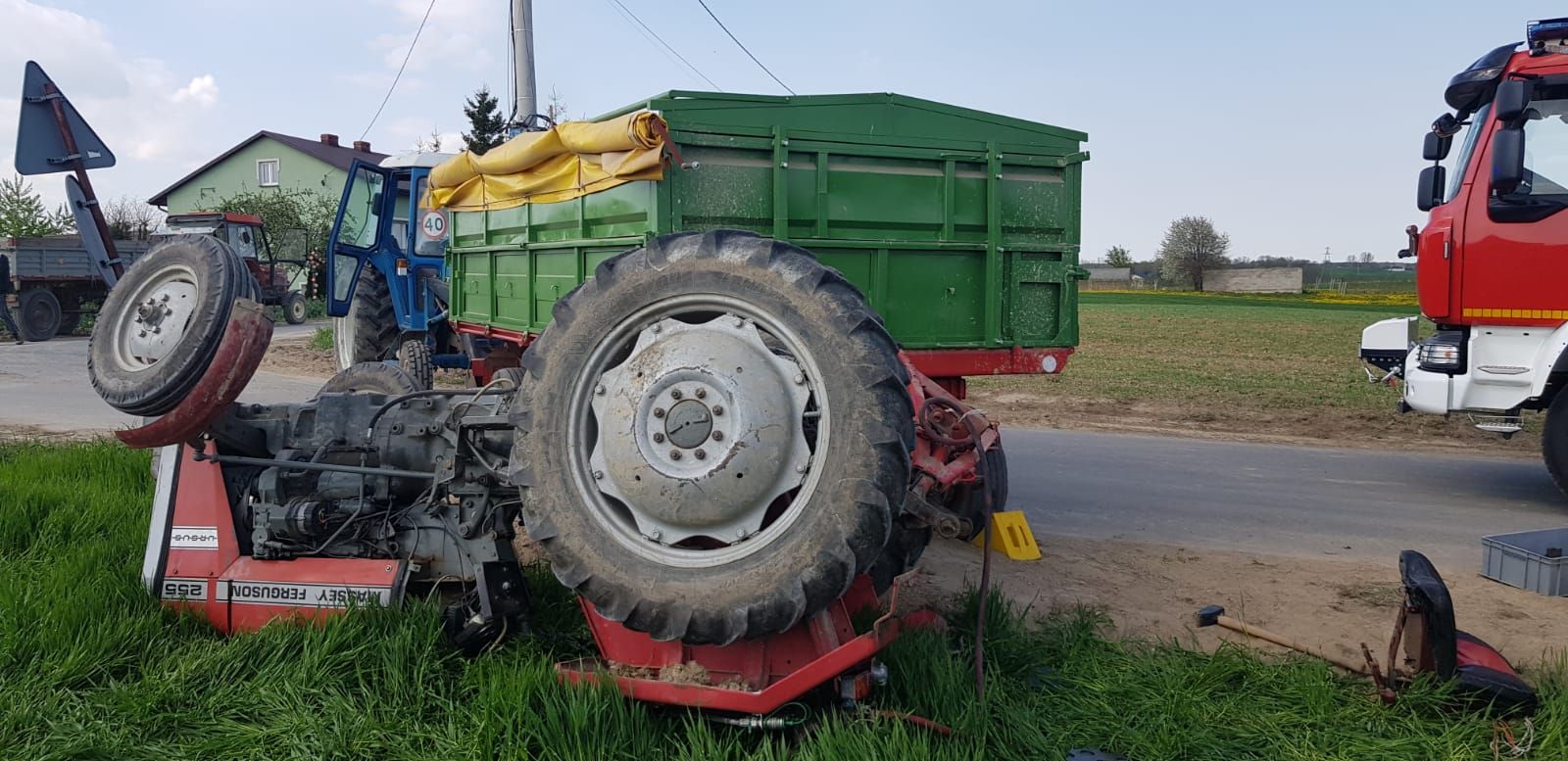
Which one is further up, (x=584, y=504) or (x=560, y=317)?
(x=560, y=317)

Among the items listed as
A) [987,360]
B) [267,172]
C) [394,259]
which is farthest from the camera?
[267,172]

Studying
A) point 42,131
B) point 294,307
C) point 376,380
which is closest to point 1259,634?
point 376,380

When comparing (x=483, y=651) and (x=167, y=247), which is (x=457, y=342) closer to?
(x=167, y=247)

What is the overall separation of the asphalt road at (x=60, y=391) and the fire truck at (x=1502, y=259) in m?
10.6

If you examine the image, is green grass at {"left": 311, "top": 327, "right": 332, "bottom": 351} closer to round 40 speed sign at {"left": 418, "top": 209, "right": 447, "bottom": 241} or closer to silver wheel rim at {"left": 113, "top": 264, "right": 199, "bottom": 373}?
round 40 speed sign at {"left": 418, "top": 209, "right": 447, "bottom": 241}

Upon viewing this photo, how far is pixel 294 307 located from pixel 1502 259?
2670 centimetres

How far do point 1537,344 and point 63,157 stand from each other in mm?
9991

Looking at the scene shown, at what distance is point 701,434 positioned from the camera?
3066 mm

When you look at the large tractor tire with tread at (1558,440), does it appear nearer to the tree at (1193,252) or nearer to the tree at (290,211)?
the tree at (290,211)

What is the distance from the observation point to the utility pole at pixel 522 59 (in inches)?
595

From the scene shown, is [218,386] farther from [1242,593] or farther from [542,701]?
[1242,593]

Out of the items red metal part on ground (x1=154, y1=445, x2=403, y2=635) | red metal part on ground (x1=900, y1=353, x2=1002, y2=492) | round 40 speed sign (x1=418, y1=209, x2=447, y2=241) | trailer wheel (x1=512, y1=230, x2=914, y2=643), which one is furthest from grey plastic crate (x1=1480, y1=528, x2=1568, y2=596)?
round 40 speed sign (x1=418, y1=209, x2=447, y2=241)

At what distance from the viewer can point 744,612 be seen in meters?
2.92

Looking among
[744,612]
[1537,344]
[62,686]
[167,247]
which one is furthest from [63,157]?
[1537,344]
